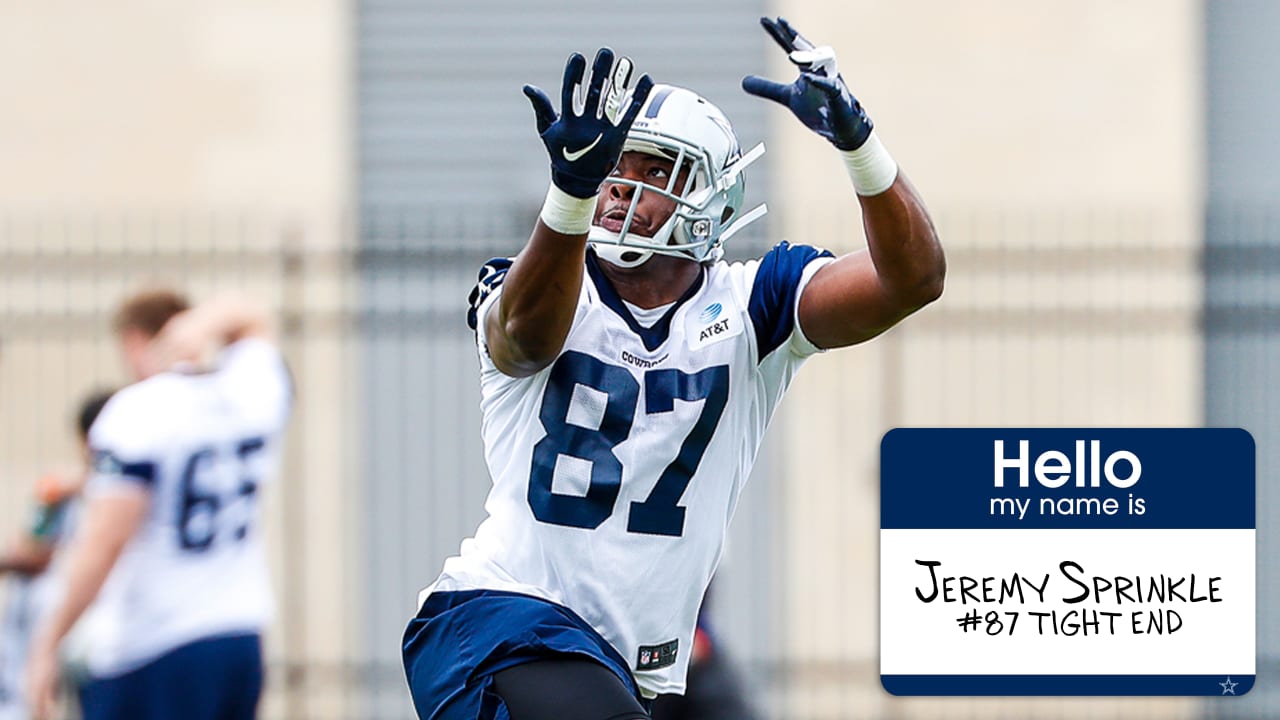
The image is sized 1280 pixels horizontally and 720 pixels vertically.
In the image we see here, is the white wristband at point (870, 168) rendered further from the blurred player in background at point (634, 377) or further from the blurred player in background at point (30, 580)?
the blurred player in background at point (30, 580)

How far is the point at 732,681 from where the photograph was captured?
6.77 meters

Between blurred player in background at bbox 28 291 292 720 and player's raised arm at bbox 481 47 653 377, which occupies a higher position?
player's raised arm at bbox 481 47 653 377

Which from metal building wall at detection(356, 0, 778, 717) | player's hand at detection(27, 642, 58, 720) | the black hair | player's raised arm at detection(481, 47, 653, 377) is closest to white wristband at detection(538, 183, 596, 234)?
player's raised arm at detection(481, 47, 653, 377)

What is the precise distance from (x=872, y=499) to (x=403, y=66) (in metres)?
3.52

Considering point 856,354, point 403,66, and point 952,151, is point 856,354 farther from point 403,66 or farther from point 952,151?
point 403,66

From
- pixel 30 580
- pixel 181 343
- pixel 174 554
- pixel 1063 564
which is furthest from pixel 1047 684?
pixel 30 580

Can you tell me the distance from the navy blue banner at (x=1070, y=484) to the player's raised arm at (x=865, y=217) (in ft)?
6.13

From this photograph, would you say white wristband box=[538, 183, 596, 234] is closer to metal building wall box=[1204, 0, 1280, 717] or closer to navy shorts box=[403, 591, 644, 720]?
navy shorts box=[403, 591, 644, 720]

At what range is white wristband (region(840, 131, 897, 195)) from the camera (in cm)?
369

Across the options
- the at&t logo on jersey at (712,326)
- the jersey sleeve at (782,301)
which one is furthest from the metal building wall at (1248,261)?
the at&t logo on jersey at (712,326)

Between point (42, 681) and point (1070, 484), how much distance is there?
10.6ft

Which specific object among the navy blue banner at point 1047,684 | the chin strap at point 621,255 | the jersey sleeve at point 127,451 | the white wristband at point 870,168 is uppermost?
the white wristband at point 870,168

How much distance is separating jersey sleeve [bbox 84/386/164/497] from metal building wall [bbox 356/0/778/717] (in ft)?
11.5

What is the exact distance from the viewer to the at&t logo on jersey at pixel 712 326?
388 cm
